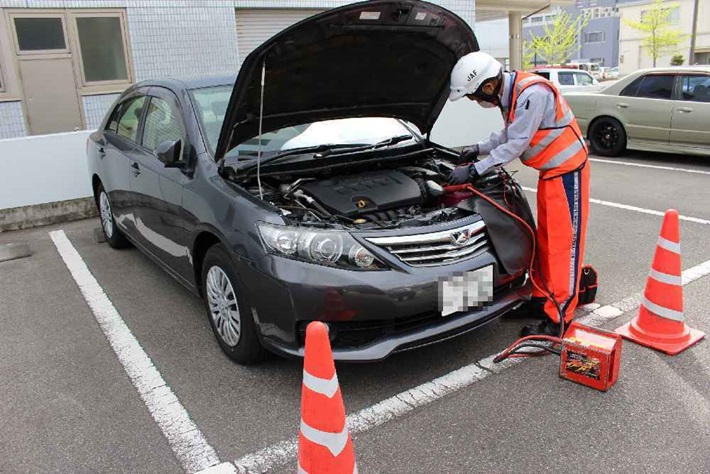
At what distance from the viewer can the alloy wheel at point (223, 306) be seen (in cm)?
331

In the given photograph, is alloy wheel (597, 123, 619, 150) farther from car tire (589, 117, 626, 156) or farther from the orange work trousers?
the orange work trousers

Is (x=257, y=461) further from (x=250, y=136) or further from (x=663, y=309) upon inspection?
(x=663, y=309)

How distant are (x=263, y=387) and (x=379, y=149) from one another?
1.86 metres

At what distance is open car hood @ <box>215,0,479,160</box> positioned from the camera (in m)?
3.16

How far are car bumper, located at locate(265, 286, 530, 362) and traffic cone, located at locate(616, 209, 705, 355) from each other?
973 mm

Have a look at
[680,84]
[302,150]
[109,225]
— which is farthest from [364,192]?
[680,84]

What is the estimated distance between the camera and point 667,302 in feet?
11.4

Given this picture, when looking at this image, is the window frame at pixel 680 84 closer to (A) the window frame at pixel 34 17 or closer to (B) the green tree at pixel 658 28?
(A) the window frame at pixel 34 17

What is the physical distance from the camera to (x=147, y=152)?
4430 mm

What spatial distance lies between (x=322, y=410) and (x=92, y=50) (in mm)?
9631

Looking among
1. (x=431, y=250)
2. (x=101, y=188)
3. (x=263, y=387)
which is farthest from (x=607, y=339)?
(x=101, y=188)

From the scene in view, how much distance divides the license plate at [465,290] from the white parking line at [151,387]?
4.32 feet

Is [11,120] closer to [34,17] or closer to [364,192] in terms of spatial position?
[34,17]

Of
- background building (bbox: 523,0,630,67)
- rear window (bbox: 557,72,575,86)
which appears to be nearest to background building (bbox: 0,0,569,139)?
rear window (bbox: 557,72,575,86)
